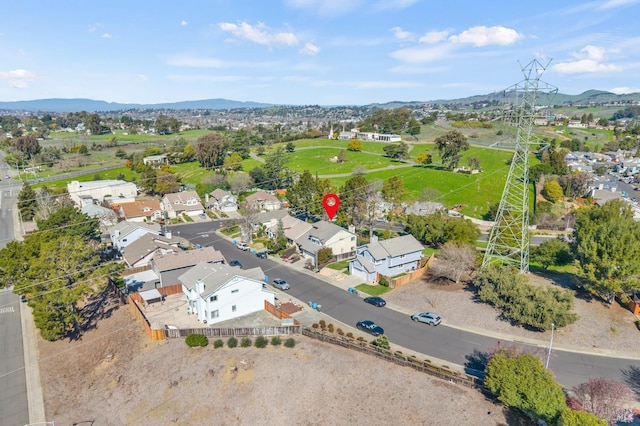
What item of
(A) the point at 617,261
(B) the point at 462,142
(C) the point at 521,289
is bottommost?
(C) the point at 521,289

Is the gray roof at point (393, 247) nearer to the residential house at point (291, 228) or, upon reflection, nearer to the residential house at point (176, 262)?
the residential house at point (291, 228)

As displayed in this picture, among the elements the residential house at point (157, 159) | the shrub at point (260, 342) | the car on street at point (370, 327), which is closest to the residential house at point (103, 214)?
the shrub at point (260, 342)

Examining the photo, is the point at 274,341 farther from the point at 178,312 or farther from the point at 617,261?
the point at 617,261

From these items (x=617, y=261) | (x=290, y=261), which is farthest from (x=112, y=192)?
(x=617, y=261)

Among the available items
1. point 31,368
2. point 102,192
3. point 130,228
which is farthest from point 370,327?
point 102,192

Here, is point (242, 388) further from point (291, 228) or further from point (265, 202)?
point (265, 202)
